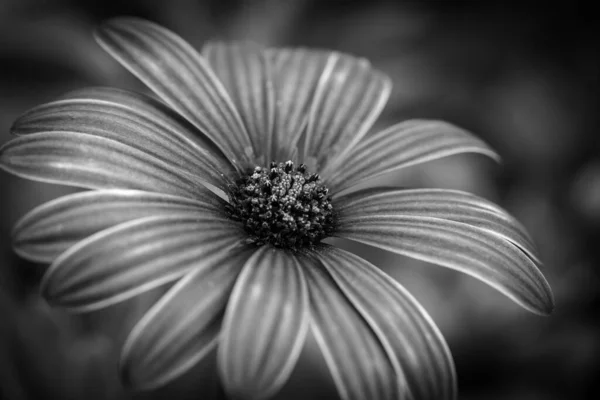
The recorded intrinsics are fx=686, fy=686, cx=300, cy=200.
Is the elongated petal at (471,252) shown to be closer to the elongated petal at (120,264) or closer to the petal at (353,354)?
the petal at (353,354)

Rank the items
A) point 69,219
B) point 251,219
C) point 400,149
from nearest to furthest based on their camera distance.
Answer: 1. point 69,219
2. point 251,219
3. point 400,149

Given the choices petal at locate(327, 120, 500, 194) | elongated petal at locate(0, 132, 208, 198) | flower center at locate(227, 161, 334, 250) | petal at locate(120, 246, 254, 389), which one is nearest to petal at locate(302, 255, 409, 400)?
petal at locate(120, 246, 254, 389)

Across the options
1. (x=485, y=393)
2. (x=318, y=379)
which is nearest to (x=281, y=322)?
(x=318, y=379)

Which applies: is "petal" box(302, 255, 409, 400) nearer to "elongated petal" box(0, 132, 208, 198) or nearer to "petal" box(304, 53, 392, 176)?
"elongated petal" box(0, 132, 208, 198)

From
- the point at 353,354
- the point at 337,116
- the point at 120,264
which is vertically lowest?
the point at 353,354

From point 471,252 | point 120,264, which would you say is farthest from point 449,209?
point 120,264

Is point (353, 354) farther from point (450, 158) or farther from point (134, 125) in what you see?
point (450, 158)

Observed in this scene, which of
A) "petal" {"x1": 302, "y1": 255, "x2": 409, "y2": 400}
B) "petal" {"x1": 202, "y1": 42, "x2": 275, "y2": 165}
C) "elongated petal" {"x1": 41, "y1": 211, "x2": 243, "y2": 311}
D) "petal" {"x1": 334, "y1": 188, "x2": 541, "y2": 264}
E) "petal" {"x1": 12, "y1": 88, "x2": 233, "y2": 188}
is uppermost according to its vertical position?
"petal" {"x1": 202, "y1": 42, "x2": 275, "y2": 165}
